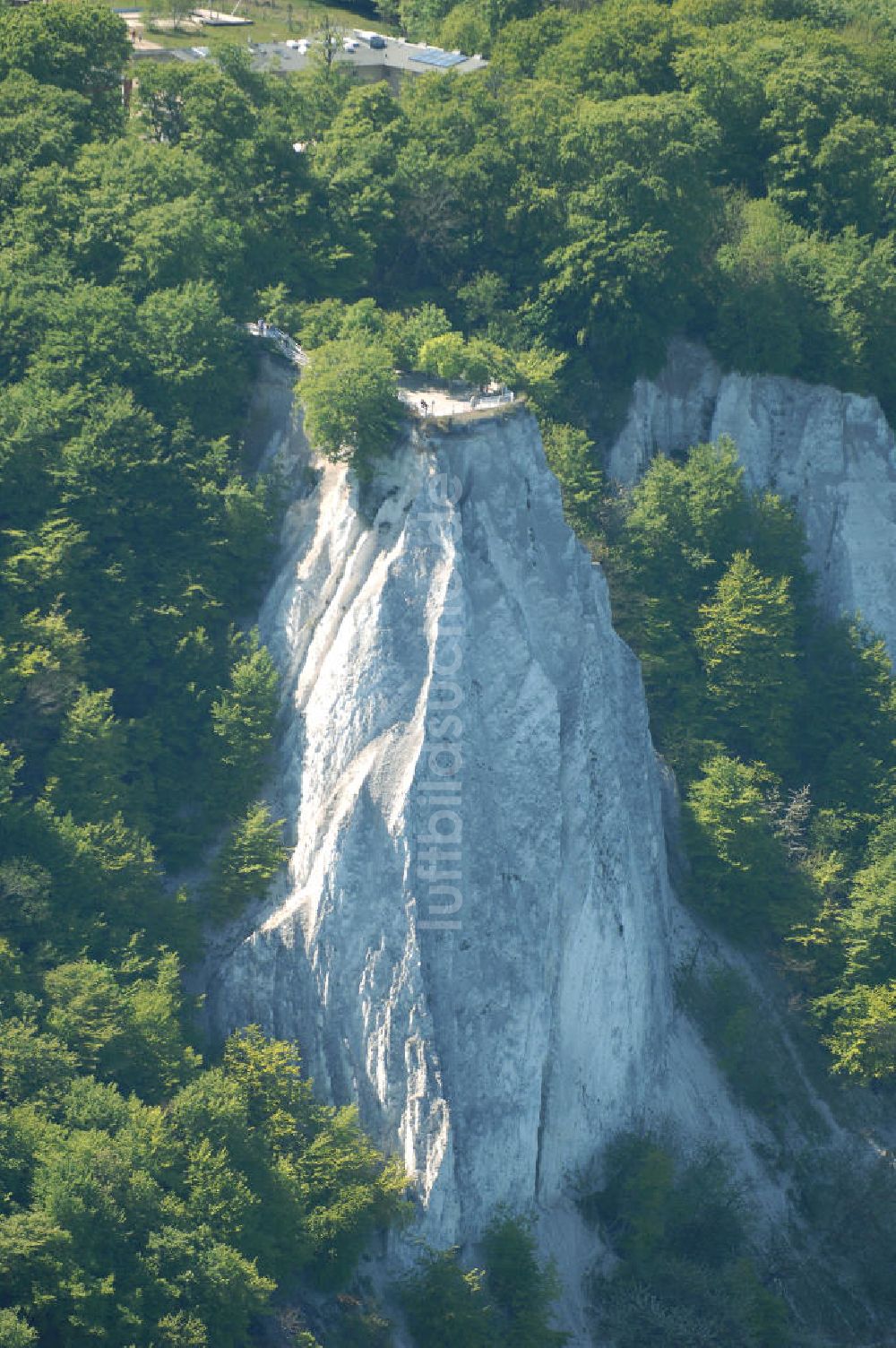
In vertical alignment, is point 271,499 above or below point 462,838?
above

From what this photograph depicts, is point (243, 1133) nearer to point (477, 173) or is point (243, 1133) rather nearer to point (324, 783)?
point (324, 783)

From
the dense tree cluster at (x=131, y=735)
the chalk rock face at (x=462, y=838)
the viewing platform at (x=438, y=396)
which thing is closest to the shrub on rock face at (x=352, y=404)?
the chalk rock face at (x=462, y=838)

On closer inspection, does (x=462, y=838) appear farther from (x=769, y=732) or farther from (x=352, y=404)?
(x=769, y=732)

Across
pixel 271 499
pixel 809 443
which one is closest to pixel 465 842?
pixel 271 499

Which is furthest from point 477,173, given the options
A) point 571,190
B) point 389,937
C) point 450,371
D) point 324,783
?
point 389,937

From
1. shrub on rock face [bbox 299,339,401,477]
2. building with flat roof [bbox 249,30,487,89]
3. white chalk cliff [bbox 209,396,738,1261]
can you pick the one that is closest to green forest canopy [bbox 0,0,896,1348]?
shrub on rock face [bbox 299,339,401,477]

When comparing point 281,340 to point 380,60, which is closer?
point 281,340
